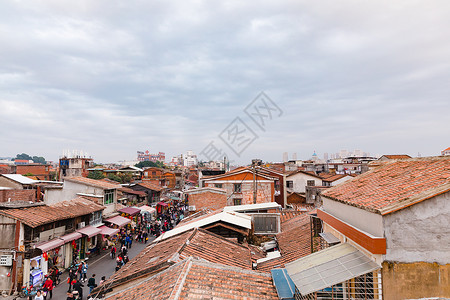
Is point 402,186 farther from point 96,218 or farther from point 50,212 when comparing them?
point 96,218

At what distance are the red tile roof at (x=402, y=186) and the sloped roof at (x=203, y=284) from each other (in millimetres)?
3372

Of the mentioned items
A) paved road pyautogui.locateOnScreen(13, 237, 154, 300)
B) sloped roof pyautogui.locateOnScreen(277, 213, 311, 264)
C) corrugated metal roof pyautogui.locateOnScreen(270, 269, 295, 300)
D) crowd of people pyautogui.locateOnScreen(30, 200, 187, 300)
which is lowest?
paved road pyautogui.locateOnScreen(13, 237, 154, 300)

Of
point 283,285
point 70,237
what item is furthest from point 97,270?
A: point 283,285

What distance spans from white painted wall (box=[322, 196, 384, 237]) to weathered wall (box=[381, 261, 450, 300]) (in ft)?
2.42

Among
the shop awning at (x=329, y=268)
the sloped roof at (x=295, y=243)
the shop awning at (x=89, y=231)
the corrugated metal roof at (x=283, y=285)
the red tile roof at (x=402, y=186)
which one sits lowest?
the shop awning at (x=89, y=231)

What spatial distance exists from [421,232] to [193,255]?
6.87 metres

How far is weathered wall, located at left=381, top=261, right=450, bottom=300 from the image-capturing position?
18.7 ft

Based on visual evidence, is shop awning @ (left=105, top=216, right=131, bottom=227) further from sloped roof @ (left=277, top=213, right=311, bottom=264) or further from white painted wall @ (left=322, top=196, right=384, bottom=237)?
white painted wall @ (left=322, top=196, right=384, bottom=237)

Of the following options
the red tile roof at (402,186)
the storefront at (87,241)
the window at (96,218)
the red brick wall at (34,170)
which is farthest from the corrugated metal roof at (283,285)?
the red brick wall at (34,170)

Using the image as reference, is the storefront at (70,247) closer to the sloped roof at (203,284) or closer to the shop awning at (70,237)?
the shop awning at (70,237)

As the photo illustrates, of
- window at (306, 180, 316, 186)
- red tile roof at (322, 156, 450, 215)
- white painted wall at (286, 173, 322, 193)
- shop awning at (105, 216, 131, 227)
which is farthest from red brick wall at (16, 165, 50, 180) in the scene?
red tile roof at (322, 156, 450, 215)

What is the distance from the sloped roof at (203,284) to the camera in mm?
6715

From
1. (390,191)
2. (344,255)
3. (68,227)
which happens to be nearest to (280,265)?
(344,255)

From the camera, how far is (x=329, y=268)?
655 centimetres
